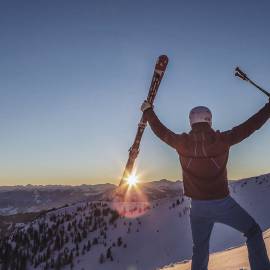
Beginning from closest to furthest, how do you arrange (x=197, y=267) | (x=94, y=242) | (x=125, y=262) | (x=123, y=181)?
(x=197, y=267)
(x=123, y=181)
(x=125, y=262)
(x=94, y=242)

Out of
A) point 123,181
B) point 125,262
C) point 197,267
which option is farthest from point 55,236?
point 197,267

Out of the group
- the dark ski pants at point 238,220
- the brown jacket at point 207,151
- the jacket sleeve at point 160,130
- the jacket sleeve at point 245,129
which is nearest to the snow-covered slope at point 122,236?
the dark ski pants at point 238,220

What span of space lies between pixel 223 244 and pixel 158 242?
6403 mm

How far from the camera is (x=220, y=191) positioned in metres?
4.84

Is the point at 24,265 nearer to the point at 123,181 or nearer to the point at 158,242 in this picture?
the point at 158,242

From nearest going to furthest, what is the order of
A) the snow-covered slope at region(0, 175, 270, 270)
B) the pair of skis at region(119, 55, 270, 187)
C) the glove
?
1. the glove
2. the pair of skis at region(119, 55, 270, 187)
3. the snow-covered slope at region(0, 175, 270, 270)

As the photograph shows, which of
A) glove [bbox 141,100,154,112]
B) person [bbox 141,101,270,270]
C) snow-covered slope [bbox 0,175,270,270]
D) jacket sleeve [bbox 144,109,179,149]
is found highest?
glove [bbox 141,100,154,112]

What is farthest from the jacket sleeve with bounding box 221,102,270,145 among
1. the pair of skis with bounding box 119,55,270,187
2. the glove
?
the pair of skis with bounding box 119,55,270,187

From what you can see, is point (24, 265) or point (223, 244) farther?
point (24, 265)

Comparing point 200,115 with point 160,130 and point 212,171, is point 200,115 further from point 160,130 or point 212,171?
point 212,171

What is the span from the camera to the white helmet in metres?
4.89

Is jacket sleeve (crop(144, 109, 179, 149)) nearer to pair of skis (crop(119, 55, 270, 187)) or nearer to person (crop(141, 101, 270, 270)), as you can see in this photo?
person (crop(141, 101, 270, 270))

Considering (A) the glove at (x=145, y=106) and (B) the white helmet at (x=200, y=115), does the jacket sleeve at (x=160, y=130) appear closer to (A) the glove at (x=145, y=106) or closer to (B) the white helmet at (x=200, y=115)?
(A) the glove at (x=145, y=106)

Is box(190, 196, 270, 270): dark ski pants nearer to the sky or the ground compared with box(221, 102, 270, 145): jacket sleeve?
nearer to the ground
